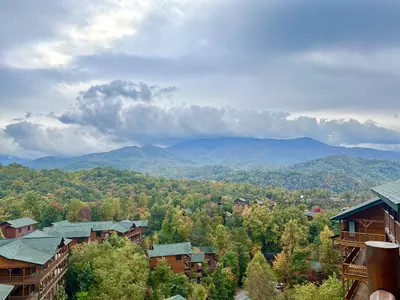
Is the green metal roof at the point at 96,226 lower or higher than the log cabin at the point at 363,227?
lower

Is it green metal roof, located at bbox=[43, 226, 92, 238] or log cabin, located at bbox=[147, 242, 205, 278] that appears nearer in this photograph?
green metal roof, located at bbox=[43, 226, 92, 238]

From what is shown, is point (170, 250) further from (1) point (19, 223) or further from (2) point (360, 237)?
(2) point (360, 237)

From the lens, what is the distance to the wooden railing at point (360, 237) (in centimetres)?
1487

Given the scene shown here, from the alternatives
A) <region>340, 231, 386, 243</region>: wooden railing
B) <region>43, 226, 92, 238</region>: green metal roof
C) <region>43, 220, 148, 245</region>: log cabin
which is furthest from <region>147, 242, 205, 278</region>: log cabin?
<region>340, 231, 386, 243</region>: wooden railing

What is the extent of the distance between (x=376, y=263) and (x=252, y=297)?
36.0m

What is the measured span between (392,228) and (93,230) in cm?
4374

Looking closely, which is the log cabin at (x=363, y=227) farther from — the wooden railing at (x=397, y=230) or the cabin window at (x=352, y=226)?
the wooden railing at (x=397, y=230)

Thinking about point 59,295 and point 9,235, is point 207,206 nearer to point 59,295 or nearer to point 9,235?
point 9,235

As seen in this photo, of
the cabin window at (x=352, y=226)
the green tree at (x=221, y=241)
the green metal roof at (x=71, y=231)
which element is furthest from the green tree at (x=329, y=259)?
the green metal roof at (x=71, y=231)

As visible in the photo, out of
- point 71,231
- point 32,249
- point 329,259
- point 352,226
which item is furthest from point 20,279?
point 329,259

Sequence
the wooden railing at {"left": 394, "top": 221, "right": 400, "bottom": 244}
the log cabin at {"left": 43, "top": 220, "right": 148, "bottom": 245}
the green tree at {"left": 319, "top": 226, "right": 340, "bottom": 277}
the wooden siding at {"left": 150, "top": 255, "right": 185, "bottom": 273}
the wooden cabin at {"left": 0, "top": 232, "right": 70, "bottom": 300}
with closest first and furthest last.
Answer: the wooden railing at {"left": 394, "top": 221, "right": 400, "bottom": 244}, the wooden cabin at {"left": 0, "top": 232, "right": 70, "bottom": 300}, the green tree at {"left": 319, "top": 226, "right": 340, "bottom": 277}, the log cabin at {"left": 43, "top": 220, "right": 148, "bottom": 245}, the wooden siding at {"left": 150, "top": 255, "right": 185, "bottom": 273}

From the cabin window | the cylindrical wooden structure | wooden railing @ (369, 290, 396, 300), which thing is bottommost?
the cabin window

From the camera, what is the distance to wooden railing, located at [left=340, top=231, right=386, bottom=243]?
14.9 metres

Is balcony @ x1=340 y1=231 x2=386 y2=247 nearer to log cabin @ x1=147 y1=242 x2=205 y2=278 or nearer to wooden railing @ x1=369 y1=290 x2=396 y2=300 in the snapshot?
wooden railing @ x1=369 y1=290 x2=396 y2=300
